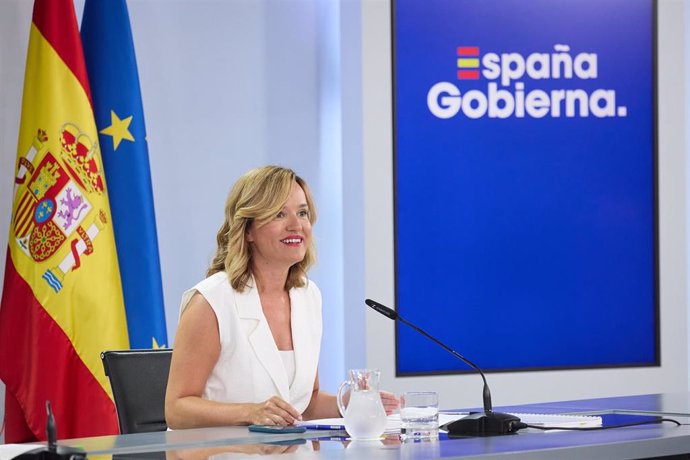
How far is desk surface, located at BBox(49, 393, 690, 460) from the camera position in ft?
6.46

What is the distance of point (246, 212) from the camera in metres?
3.01

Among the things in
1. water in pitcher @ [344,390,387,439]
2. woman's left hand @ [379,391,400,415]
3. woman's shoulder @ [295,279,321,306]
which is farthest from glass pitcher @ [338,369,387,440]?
woman's shoulder @ [295,279,321,306]

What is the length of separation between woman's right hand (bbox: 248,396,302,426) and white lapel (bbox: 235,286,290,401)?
0.97 ft

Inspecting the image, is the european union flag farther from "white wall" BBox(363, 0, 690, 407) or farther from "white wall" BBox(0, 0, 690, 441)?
"white wall" BBox(363, 0, 690, 407)

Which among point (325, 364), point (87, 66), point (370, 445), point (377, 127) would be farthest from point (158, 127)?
point (370, 445)

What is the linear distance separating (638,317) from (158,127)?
7.87 ft

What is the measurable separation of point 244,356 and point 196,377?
0.46 ft

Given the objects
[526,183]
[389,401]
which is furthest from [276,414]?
[526,183]

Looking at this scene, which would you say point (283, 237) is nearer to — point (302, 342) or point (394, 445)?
point (302, 342)

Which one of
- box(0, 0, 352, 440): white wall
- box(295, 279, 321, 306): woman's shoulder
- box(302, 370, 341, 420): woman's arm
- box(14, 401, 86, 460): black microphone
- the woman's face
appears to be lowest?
box(302, 370, 341, 420): woman's arm

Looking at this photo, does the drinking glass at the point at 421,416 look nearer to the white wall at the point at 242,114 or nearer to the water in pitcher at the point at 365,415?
the water in pitcher at the point at 365,415

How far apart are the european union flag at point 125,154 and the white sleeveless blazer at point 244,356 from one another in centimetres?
132

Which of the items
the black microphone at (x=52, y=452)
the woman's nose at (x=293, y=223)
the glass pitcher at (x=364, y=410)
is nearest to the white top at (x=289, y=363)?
the woman's nose at (x=293, y=223)

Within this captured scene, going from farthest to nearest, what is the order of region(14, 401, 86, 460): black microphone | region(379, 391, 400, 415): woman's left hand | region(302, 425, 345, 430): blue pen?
1. region(379, 391, 400, 415): woman's left hand
2. region(302, 425, 345, 430): blue pen
3. region(14, 401, 86, 460): black microphone
